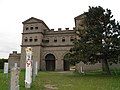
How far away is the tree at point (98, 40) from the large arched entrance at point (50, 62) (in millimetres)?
23939

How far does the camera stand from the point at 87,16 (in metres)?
36.7

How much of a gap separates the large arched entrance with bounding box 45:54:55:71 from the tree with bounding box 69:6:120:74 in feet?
78.5

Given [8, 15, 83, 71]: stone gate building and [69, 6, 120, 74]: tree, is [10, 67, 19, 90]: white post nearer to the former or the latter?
[69, 6, 120, 74]: tree

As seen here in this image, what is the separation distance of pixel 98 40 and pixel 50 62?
28.2m

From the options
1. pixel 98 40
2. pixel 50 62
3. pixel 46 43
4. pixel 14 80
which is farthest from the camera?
pixel 46 43

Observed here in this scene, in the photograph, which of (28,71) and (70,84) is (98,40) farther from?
(28,71)

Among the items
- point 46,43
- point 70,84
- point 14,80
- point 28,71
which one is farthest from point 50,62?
point 14,80

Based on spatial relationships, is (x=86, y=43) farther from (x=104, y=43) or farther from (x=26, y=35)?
(x=26, y=35)

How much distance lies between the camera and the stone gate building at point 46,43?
59.1m

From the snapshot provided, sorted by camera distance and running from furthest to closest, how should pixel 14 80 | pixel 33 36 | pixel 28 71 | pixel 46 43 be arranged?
pixel 46 43 → pixel 33 36 → pixel 28 71 → pixel 14 80

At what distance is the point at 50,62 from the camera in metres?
61.0

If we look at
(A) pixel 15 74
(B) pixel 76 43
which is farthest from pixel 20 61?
(A) pixel 15 74

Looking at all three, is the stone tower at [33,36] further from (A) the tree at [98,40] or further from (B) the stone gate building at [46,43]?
(A) the tree at [98,40]

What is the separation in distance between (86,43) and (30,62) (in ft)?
61.7
